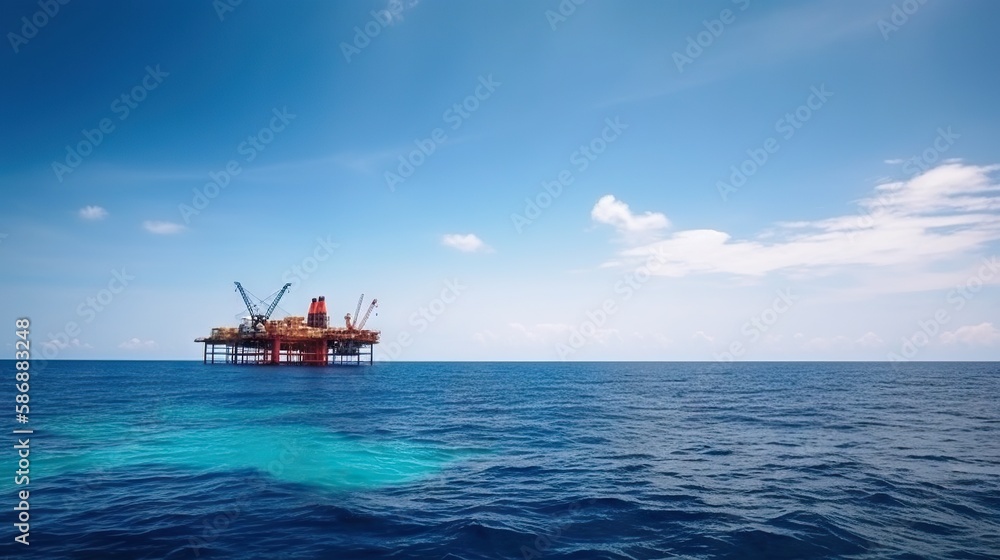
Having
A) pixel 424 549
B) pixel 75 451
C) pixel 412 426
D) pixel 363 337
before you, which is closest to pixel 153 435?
pixel 75 451

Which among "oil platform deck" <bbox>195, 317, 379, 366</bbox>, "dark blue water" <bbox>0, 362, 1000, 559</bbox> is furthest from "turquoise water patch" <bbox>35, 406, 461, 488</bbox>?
"oil platform deck" <bbox>195, 317, 379, 366</bbox>

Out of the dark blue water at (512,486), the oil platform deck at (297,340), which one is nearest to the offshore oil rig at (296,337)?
the oil platform deck at (297,340)

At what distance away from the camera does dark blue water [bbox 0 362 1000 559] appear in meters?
15.5

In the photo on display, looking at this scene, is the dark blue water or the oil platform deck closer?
the dark blue water

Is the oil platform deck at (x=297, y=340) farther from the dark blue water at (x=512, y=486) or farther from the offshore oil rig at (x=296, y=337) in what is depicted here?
the dark blue water at (x=512, y=486)

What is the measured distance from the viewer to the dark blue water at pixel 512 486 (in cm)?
1554

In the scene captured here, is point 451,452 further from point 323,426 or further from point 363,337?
point 363,337

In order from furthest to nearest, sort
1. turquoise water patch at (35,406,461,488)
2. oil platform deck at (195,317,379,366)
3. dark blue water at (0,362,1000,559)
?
1. oil platform deck at (195,317,379,366)
2. turquoise water patch at (35,406,461,488)
3. dark blue water at (0,362,1000,559)

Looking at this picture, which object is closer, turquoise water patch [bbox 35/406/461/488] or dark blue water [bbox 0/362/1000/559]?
dark blue water [bbox 0/362/1000/559]

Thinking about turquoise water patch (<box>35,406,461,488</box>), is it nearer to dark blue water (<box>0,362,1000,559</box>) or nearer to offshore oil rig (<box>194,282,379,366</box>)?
dark blue water (<box>0,362,1000,559</box>)

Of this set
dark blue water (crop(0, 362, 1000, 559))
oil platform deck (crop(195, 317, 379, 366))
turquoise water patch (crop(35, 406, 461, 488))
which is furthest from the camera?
oil platform deck (crop(195, 317, 379, 366))

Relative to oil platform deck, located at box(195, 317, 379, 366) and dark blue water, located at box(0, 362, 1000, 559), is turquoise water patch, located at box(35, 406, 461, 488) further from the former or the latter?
oil platform deck, located at box(195, 317, 379, 366)

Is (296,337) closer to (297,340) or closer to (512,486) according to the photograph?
(297,340)

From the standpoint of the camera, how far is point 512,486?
22.2 meters
